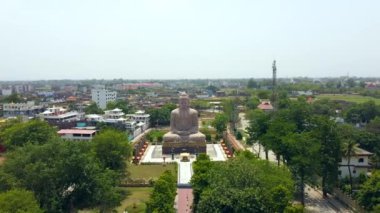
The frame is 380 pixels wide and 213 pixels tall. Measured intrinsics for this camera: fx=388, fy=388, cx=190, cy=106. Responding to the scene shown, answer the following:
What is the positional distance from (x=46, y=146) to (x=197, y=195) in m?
13.4

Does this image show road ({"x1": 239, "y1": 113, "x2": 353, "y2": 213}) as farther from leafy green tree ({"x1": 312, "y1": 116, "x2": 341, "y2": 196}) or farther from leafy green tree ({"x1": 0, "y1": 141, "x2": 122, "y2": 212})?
leafy green tree ({"x1": 0, "y1": 141, "x2": 122, "y2": 212})

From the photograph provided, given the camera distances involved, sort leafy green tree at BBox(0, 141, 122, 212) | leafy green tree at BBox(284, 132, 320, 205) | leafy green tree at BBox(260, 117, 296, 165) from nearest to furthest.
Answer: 1. leafy green tree at BBox(0, 141, 122, 212)
2. leafy green tree at BBox(284, 132, 320, 205)
3. leafy green tree at BBox(260, 117, 296, 165)

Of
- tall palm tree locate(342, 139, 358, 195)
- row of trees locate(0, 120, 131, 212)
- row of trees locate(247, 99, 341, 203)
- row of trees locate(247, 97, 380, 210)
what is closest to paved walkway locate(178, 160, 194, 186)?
row of trees locate(247, 97, 380, 210)

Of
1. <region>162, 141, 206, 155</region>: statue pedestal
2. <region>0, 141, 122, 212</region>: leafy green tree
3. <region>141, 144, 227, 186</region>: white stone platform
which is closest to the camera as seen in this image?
<region>0, 141, 122, 212</region>: leafy green tree

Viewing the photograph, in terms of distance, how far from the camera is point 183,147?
193 feet

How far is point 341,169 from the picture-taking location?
41.9 m

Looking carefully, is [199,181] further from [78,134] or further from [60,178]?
[78,134]

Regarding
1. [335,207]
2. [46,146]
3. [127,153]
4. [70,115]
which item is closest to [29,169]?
[46,146]

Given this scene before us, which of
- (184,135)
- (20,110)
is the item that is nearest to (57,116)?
(20,110)

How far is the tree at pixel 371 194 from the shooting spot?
29172 mm

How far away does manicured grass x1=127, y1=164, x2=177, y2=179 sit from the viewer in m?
46.1

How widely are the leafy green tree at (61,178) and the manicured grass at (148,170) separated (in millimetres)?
13156

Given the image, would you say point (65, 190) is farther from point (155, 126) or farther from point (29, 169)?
point (155, 126)

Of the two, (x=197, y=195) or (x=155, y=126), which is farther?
(x=155, y=126)
